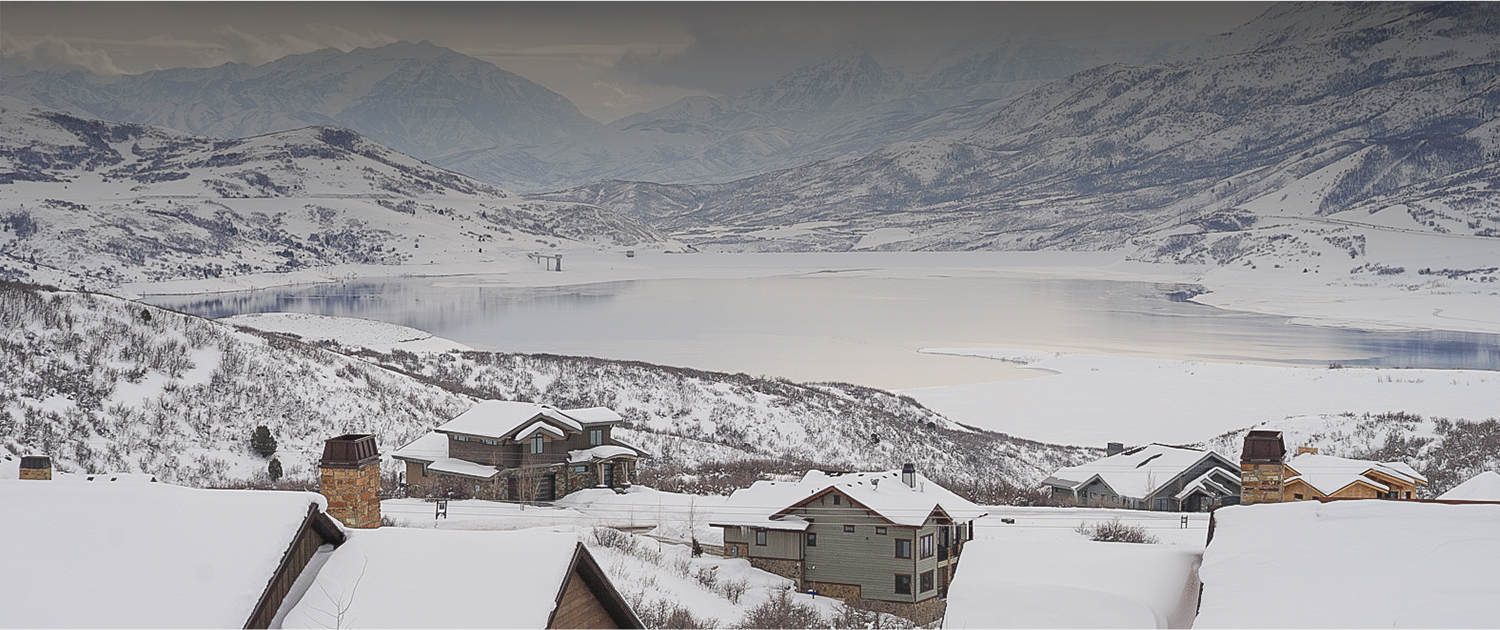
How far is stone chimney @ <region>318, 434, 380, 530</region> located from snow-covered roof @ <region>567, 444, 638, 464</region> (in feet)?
60.9

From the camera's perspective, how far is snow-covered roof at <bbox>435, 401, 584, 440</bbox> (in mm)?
27875

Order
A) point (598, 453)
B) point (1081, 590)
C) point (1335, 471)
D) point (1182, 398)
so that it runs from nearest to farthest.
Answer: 1. point (1081, 590)
2. point (1335, 471)
3. point (598, 453)
4. point (1182, 398)

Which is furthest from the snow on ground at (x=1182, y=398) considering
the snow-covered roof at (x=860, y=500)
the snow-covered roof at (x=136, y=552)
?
the snow-covered roof at (x=136, y=552)

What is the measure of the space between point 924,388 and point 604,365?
46.5 feet

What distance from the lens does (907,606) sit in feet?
68.0

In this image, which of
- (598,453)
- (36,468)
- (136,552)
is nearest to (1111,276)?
(598,453)

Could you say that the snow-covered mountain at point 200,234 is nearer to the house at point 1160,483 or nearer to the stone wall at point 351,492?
the house at point 1160,483

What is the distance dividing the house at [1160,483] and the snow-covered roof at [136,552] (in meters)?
23.6

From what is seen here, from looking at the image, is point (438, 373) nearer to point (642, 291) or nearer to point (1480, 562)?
point (1480, 562)

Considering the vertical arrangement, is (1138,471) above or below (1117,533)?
above

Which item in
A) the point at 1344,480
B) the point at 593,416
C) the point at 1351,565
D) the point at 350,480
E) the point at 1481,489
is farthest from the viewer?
the point at 593,416

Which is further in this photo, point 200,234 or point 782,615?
point 200,234

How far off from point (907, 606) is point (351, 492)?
12.4 m

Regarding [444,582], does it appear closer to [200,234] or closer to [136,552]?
[136,552]
